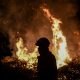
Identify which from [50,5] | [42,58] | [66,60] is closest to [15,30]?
[50,5]

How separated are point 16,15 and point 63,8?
3.43 m

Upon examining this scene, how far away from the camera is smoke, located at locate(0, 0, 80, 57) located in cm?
2242

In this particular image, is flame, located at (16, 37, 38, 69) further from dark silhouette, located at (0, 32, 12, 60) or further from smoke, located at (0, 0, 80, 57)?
dark silhouette, located at (0, 32, 12, 60)

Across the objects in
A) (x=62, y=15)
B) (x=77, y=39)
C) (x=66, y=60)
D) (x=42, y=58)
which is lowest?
(x=42, y=58)

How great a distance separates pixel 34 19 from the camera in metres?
23.0

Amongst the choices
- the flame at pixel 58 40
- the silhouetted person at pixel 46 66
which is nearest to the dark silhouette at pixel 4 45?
the flame at pixel 58 40

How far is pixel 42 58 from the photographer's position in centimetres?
819

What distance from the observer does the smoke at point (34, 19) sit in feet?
73.6

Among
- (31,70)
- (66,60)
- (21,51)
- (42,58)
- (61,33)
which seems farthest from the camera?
(61,33)

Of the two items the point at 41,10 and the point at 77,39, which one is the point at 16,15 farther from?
the point at 77,39

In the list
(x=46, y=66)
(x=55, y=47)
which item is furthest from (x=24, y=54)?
(x=46, y=66)

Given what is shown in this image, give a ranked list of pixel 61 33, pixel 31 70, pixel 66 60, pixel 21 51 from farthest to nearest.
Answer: pixel 61 33
pixel 21 51
pixel 66 60
pixel 31 70

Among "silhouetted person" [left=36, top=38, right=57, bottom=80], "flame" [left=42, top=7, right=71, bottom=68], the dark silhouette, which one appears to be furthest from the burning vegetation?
"silhouetted person" [left=36, top=38, right=57, bottom=80]

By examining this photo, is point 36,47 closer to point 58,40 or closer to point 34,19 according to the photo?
point 58,40
